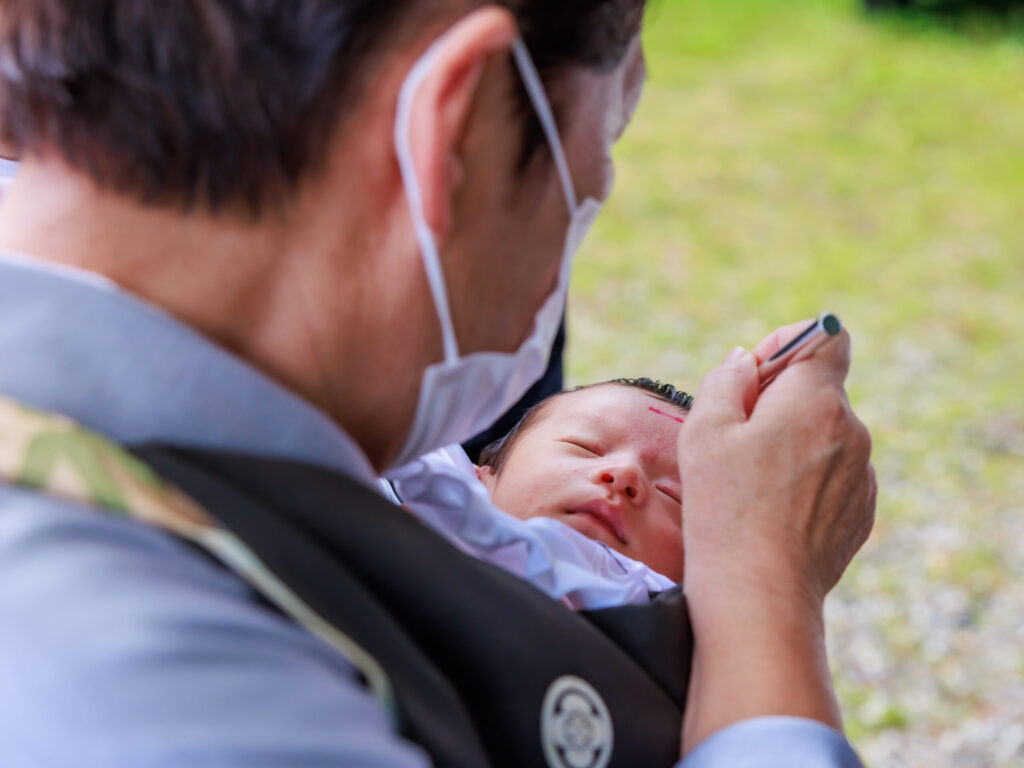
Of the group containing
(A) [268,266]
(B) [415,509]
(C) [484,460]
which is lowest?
(C) [484,460]

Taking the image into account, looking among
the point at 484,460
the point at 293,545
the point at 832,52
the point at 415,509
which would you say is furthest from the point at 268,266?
the point at 832,52

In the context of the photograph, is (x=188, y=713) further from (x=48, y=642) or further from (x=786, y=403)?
(x=786, y=403)

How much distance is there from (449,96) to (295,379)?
0.26 m

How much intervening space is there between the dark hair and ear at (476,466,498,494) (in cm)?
99

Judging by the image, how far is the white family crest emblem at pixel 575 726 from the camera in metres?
0.97

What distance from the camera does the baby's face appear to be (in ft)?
5.20

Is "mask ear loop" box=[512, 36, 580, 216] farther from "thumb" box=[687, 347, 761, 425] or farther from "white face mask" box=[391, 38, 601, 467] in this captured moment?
"thumb" box=[687, 347, 761, 425]

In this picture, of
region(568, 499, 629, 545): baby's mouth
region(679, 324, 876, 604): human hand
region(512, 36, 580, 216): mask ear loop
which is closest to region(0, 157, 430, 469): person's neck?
region(512, 36, 580, 216): mask ear loop

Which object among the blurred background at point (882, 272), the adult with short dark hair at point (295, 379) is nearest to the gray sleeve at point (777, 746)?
the adult with short dark hair at point (295, 379)

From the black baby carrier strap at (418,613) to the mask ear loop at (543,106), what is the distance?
33cm

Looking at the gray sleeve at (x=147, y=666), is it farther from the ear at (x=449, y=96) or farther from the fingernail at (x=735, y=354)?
the fingernail at (x=735, y=354)

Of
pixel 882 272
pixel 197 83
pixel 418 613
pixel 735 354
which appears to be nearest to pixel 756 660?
pixel 418 613

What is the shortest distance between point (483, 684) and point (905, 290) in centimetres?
516

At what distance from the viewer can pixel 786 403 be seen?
1.27 metres
